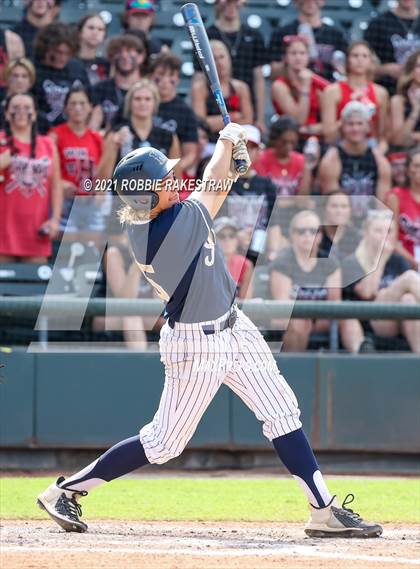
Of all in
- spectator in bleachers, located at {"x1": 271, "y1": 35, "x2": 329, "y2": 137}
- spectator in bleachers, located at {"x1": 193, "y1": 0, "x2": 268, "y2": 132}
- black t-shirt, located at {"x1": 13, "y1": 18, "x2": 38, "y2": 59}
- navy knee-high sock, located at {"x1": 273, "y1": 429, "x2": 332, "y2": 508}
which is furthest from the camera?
spectator in bleachers, located at {"x1": 193, "y1": 0, "x2": 268, "y2": 132}

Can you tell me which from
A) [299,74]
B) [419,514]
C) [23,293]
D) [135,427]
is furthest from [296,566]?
[299,74]

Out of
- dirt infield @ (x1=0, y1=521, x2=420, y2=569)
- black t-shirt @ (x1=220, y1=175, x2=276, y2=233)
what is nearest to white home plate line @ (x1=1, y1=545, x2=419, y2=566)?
dirt infield @ (x1=0, y1=521, x2=420, y2=569)

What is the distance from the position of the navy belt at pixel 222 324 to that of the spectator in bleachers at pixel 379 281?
3.05 meters

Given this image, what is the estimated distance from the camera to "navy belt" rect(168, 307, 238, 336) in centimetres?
470

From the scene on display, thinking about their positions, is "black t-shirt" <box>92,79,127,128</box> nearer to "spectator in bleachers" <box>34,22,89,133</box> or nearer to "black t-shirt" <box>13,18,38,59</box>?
"spectator in bleachers" <box>34,22,89,133</box>

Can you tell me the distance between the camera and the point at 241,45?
31.3ft

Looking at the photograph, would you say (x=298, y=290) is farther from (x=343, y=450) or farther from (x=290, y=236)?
(x=343, y=450)

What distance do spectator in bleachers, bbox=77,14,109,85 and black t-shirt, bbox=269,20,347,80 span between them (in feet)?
5.26

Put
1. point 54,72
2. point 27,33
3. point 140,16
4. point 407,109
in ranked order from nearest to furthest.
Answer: point 54,72 < point 27,33 < point 407,109 < point 140,16

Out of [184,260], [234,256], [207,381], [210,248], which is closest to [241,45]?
[234,256]

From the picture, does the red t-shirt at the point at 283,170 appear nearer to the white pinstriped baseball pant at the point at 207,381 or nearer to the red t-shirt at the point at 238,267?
the red t-shirt at the point at 238,267

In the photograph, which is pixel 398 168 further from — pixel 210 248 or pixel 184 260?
pixel 184 260

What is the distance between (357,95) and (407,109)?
0.49 meters

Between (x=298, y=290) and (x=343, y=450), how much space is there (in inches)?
44.8
